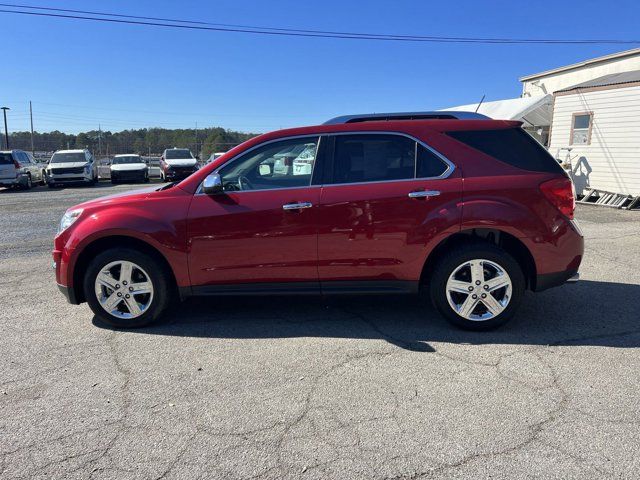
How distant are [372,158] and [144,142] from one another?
4149 centimetres

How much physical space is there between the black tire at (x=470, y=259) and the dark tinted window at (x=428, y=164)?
70 centimetres

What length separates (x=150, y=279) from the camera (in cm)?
433

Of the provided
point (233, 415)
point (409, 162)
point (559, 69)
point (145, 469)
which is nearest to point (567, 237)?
point (409, 162)

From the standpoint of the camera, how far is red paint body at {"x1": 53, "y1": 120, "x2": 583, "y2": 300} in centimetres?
411

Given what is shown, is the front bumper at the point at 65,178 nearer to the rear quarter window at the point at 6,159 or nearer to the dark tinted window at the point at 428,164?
the rear quarter window at the point at 6,159

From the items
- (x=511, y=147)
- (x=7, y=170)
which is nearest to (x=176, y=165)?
(x=7, y=170)

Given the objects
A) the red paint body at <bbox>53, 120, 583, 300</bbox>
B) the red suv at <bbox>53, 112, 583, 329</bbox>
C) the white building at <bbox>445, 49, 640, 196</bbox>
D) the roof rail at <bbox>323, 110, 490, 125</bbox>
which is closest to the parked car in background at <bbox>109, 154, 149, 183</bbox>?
the white building at <bbox>445, 49, 640, 196</bbox>

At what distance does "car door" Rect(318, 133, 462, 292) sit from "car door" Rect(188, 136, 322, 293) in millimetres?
150

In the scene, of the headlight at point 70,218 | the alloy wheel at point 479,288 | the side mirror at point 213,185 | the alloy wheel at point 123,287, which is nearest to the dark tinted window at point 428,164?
the alloy wheel at point 479,288

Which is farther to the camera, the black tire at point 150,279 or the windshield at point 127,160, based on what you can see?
the windshield at point 127,160

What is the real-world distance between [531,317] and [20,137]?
49.9m

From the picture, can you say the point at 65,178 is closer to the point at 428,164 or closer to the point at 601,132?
the point at 601,132

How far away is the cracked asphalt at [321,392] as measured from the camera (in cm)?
256

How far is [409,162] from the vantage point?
13.9 feet
